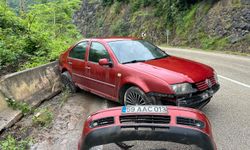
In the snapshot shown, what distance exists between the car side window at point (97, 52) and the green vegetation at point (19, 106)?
182cm

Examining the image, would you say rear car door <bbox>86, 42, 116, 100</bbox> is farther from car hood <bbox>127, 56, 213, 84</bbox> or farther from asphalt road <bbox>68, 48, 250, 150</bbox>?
car hood <bbox>127, 56, 213, 84</bbox>

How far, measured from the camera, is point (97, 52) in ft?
23.7

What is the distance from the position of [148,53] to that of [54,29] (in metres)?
16.1

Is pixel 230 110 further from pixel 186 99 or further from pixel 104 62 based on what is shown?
pixel 104 62

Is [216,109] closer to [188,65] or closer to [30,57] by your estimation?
[188,65]

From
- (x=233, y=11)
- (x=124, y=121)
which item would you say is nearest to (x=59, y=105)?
(x=124, y=121)

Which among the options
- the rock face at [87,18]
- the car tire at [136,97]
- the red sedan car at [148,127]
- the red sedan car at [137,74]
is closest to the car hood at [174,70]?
the red sedan car at [137,74]

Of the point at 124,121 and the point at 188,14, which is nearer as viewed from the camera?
the point at 124,121

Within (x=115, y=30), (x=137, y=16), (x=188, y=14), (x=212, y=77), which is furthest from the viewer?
(x=115, y=30)

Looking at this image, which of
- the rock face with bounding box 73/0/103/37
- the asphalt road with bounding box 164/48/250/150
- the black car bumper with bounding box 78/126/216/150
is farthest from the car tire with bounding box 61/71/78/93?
the rock face with bounding box 73/0/103/37

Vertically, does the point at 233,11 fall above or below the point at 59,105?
above

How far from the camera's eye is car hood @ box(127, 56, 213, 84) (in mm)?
5559

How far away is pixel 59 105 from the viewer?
7496mm

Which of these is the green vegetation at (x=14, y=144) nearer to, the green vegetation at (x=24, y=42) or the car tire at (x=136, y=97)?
the car tire at (x=136, y=97)
